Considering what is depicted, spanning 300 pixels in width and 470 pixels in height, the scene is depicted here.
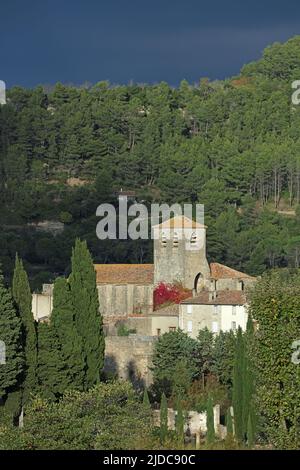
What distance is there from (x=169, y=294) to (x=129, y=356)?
7740mm

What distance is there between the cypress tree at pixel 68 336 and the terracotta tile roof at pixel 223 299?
34.5 feet

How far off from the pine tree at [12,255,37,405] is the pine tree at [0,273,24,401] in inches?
17.5

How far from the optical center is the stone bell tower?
216ft

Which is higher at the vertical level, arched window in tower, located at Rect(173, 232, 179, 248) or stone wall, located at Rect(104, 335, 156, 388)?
arched window in tower, located at Rect(173, 232, 179, 248)

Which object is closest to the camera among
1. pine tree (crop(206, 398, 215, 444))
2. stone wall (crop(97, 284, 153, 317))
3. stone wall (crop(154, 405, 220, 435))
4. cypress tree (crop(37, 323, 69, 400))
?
pine tree (crop(206, 398, 215, 444))

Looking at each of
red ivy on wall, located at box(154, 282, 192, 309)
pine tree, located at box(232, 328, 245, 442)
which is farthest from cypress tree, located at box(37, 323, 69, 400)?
red ivy on wall, located at box(154, 282, 192, 309)

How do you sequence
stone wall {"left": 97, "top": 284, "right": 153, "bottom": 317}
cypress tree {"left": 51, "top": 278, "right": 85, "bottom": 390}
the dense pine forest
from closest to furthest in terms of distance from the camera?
1. cypress tree {"left": 51, "top": 278, "right": 85, "bottom": 390}
2. stone wall {"left": 97, "top": 284, "right": 153, "bottom": 317}
3. the dense pine forest

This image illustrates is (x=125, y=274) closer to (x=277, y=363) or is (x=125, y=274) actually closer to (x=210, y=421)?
(x=210, y=421)

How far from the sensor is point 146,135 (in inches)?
4358

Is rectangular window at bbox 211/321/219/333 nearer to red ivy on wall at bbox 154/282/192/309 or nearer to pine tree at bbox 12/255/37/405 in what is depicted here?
red ivy on wall at bbox 154/282/192/309
